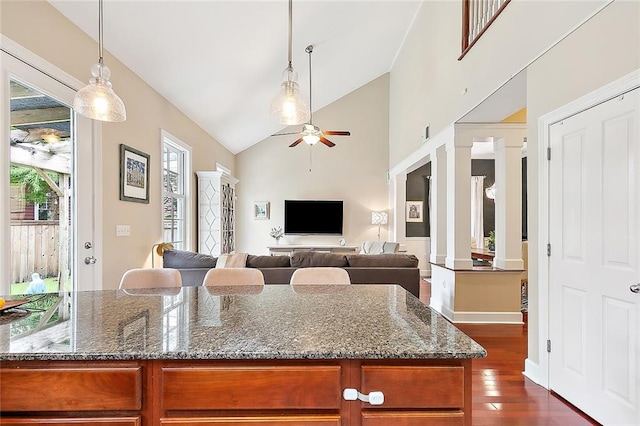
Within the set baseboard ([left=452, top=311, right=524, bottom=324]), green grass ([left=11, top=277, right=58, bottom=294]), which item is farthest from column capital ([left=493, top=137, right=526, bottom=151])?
green grass ([left=11, top=277, right=58, bottom=294])

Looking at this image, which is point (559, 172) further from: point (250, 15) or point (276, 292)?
point (250, 15)

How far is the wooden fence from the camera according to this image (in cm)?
228

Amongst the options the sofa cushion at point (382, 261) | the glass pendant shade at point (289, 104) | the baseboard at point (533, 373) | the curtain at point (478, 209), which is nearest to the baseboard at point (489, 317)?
the sofa cushion at point (382, 261)

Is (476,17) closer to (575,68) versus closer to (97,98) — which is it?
(575,68)

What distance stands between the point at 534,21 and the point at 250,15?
2.55 metres

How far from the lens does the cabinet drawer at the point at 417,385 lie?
1000 millimetres

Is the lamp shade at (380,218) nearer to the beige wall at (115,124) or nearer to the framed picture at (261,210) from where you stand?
the framed picture at (261,210)

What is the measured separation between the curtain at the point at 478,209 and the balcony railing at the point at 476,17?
4.50m

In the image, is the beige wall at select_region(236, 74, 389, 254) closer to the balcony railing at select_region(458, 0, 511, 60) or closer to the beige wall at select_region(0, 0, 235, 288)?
the beige wall at select_region(0, 0, 235, 288)

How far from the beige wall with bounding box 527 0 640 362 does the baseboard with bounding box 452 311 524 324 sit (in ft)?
4.39

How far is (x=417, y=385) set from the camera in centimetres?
100

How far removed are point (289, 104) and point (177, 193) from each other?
379 cm

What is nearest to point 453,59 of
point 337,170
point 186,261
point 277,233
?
point 186,261

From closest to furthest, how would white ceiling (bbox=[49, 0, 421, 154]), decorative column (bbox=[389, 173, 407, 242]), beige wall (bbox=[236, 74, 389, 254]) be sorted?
white ceiling (bbox=[49, 0, 421, 154]) < decorative column (bbox=[389, 173, 407, 242]) < beige wall (bbox=[236, 74, 389, 254])
